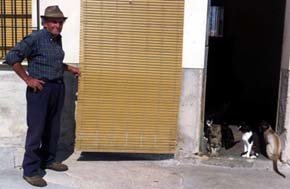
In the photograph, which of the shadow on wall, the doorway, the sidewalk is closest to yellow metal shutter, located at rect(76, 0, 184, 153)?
the sidewalk

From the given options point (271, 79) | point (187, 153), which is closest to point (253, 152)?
point (187, 153)

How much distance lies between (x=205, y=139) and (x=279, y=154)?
0.88 metres

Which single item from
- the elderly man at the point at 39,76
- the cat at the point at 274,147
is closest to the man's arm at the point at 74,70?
the elderly man at the point at 39,76

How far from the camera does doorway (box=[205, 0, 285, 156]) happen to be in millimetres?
9523

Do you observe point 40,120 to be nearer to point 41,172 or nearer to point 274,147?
point 41,172

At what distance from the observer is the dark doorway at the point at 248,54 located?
9.55 meters

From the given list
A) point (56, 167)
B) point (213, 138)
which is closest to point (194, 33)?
point (213, 138)

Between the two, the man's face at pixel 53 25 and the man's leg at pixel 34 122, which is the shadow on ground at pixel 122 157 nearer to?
the man's leg at pixel 34 122

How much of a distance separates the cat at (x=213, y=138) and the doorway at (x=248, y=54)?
282 cm

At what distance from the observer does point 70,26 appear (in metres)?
6.05

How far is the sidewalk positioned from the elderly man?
1.18 ft

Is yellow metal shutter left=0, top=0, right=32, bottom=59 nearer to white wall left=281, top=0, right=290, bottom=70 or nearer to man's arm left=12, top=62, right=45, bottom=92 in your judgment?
man's arm left=12, top=62, right=45, bottom=92

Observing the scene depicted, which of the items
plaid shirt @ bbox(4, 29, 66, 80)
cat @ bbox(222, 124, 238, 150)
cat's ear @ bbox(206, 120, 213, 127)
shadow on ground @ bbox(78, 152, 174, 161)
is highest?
plaid shirt @ bbox(4, 29, 66, 80)

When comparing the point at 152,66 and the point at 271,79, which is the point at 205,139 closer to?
the point at 152,66
